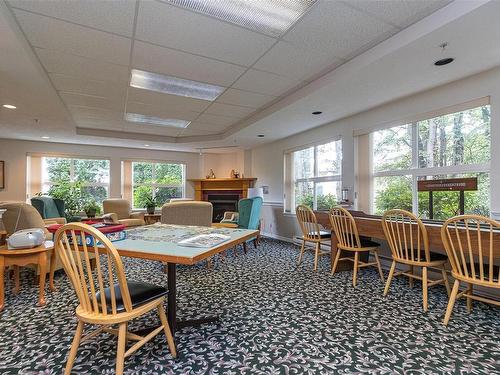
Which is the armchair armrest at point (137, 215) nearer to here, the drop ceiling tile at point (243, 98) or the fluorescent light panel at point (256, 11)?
the drop ceiling tile at point (243, 98)

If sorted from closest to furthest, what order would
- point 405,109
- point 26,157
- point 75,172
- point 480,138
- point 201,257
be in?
point 201,257
point 480,138
point 405,109
point 26,157
point 75,172

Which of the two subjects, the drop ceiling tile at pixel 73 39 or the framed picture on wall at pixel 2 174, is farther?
the framed picture on wall at pixel 2 174

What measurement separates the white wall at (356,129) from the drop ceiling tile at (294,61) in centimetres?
132

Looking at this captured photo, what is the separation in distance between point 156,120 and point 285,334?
4.29 meters

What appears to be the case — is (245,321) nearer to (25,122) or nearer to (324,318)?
(324,318)

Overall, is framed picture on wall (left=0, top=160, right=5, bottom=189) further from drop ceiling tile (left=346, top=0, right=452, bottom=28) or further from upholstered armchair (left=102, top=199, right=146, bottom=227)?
drop ceiling tile (left=346, top=0, right=452, bottom=28)

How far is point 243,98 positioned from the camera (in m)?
3.81

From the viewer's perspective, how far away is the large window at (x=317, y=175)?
468 cm

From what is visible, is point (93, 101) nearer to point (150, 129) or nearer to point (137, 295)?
point (150, 129)

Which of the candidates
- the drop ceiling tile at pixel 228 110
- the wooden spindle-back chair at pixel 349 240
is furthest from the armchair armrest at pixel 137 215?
the wooden spindle-back chair at pixel 349 240

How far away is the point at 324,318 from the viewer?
216 centimetres

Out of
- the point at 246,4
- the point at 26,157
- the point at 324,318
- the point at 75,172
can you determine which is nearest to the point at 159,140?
the point at 75,172

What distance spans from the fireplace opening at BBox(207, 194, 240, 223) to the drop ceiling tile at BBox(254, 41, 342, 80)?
4.43 m

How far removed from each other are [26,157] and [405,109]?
7309 mm
